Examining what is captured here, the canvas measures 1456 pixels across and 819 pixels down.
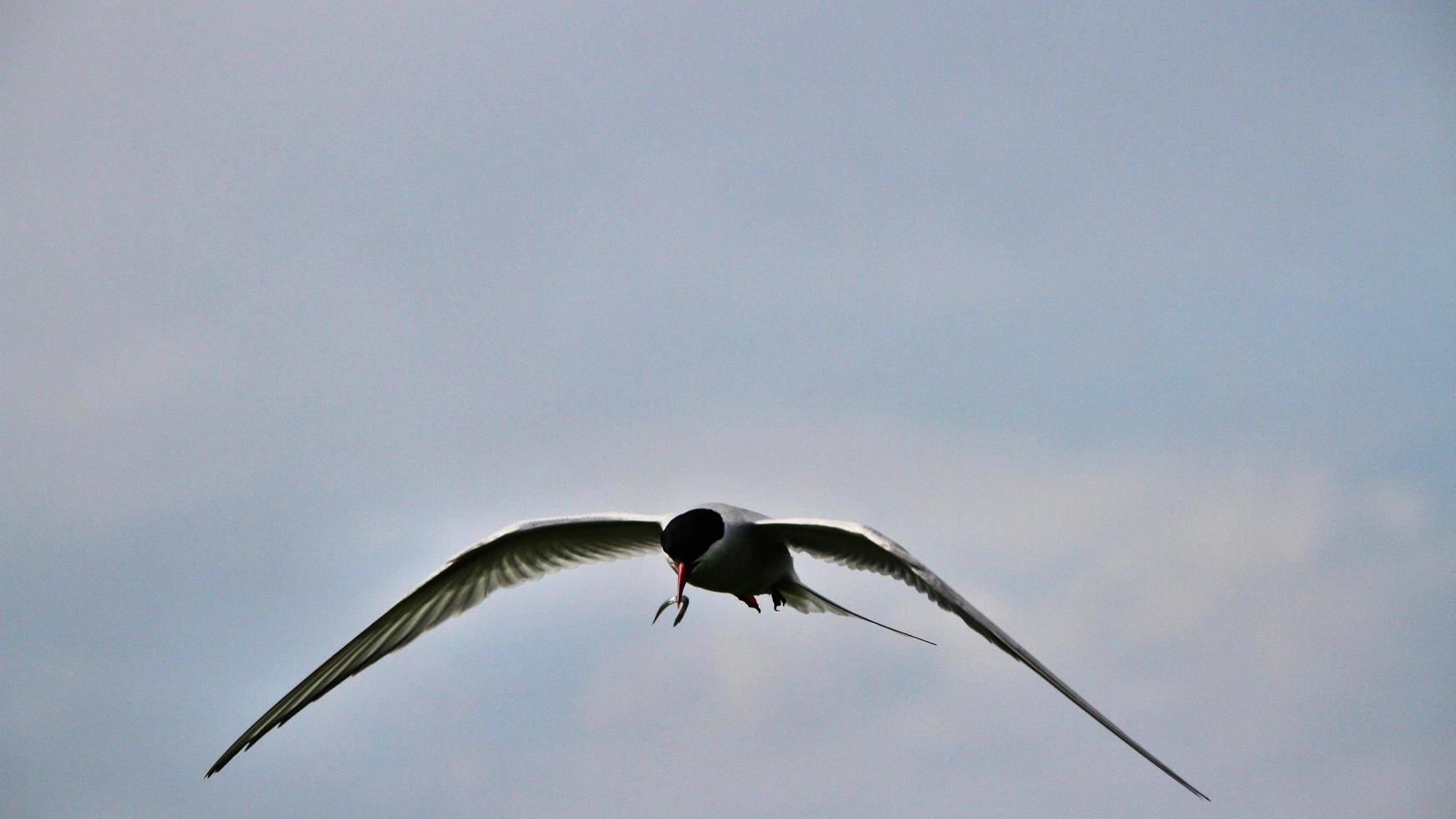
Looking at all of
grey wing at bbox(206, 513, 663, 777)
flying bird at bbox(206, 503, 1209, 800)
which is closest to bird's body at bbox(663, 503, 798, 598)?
flying bird at bbox(206, 503, 1209, 800)

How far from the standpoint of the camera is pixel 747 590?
12688 millimetres

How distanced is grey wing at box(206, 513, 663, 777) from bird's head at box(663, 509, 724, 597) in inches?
45.7

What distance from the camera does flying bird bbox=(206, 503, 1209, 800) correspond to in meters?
11.5

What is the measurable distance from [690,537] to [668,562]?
867 mm

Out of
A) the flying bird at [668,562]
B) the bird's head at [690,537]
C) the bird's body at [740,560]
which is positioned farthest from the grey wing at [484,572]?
the bird's head at [690,537]

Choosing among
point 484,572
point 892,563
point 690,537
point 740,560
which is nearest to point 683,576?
point 690,537

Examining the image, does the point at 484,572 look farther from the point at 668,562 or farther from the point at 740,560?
the point at 740,560

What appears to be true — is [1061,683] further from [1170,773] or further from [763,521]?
[763,521]

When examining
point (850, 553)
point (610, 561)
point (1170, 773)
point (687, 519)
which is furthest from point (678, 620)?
point (1170, 773)

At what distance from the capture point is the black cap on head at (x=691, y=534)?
1153 cm

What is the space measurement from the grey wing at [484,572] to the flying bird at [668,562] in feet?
0.03

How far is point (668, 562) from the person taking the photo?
12289mm

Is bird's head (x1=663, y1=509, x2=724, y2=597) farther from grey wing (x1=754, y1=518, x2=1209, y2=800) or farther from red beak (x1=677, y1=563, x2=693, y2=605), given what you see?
grey wing (x1=754, y1=518, x2=1209, y2=800)

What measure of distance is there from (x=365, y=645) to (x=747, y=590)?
3939mm
